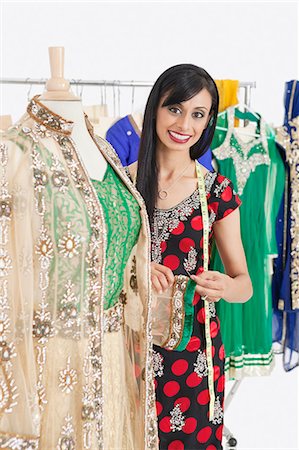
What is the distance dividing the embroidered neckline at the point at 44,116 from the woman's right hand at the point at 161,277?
0.43 m

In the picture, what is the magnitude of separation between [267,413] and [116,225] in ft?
7.58

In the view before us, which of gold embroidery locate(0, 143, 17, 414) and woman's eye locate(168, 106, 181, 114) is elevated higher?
woman's eye locate(168, 106, 181, 114)

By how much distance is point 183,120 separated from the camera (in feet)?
5.44

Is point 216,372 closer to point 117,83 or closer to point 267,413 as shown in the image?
point 117,83

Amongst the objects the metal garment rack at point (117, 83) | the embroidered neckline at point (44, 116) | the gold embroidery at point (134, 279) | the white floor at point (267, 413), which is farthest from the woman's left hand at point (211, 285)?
the white floor at point (267, 413)

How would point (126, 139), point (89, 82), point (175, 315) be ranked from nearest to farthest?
point (175, 315) < point (126, 139) < point (89, 82)

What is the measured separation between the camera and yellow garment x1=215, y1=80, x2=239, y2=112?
8.95 feet

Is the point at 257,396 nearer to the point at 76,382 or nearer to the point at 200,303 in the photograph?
the point at 200,303

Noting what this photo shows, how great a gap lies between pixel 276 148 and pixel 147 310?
158cm

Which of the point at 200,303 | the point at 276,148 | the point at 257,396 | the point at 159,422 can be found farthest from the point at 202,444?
the point at 257,396

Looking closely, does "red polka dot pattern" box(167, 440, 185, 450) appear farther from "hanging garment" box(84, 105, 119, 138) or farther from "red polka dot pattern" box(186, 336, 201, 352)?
"hanging garment" box(84, 105, 119, 138)

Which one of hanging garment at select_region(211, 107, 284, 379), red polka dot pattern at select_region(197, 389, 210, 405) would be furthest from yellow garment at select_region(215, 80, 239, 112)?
red polka dot pattern at select_region(197, 389, 210, 405)

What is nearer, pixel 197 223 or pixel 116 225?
pixel 116 225

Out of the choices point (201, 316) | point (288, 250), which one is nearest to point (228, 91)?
point (288, 250)
